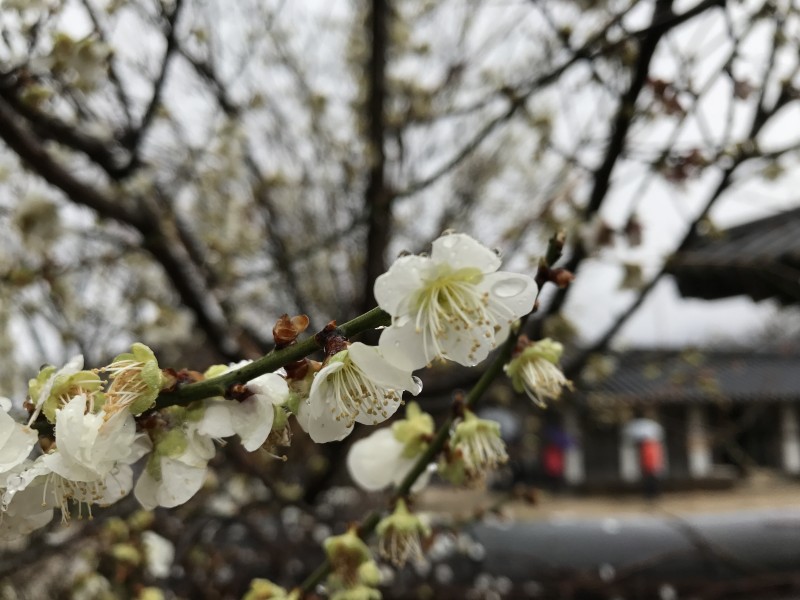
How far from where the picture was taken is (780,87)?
2074 mm

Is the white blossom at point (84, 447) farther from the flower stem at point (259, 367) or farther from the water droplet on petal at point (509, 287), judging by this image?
the water droplet on petal at point (509, 287)

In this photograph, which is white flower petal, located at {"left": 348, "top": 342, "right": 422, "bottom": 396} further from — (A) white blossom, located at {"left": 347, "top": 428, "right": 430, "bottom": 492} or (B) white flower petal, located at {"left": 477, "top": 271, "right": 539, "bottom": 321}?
(A) white blossom, located at {"left": 347, "top": 428, "right": 430, "bottom": 492}

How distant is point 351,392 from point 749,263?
2.44 meters

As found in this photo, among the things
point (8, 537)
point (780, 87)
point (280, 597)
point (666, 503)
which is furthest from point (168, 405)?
point (666, 503)

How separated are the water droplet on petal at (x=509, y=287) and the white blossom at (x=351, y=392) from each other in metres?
0.13

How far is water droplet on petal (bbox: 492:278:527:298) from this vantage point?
2.00 feet

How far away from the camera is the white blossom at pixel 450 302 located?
573mm

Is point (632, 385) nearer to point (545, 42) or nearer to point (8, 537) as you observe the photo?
point (545, 42)

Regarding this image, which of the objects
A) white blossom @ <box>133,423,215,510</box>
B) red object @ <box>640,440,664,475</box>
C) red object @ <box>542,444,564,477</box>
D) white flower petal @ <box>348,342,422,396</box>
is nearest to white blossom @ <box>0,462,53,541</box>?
white blossom @ <box>133,423,215,510</box>

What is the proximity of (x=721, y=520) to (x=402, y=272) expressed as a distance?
10.5m

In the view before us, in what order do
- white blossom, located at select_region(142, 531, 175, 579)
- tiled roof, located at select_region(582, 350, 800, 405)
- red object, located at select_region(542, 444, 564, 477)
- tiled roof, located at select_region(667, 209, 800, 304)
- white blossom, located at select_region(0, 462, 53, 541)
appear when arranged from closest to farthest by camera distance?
1. white blossom, located at select_region(0, 462, 53, 541)
2. white blossom, located at select_region(142, 531, 175, 579)
3. tiled roof, located at select_region(667, 209, 800, 304)
4. tiled roof, located at select_region(582, 350, 800, 405)
5. red object, located at select_region(542, 444, 564, 477)

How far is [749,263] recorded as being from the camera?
2561 mm

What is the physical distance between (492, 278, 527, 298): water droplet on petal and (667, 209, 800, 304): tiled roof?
192cm

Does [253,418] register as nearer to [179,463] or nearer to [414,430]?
[179,463]
